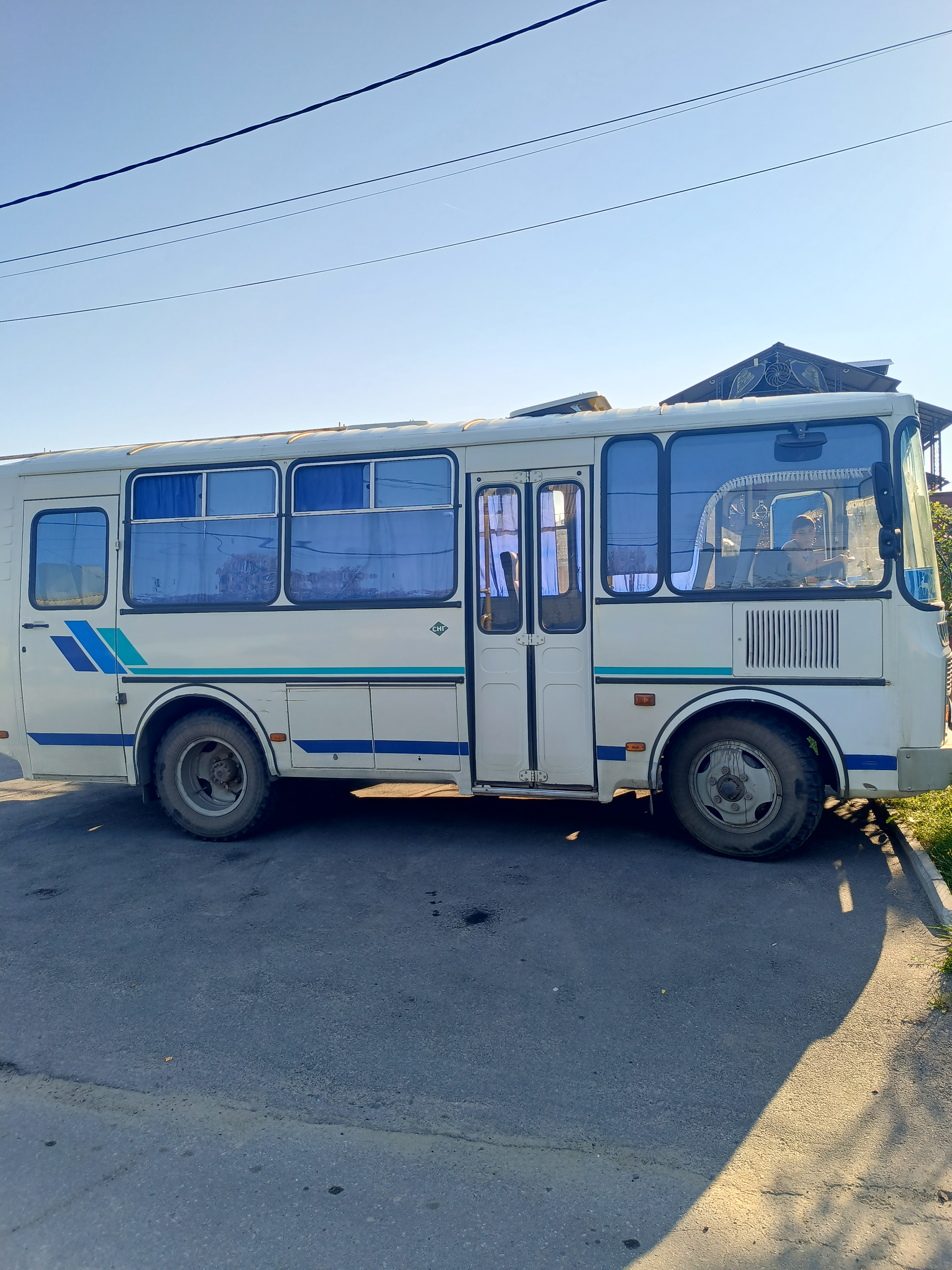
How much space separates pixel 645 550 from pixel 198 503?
12.2 ft

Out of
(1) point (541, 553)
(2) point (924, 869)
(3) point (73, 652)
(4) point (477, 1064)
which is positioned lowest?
(4) point (477, 1064)

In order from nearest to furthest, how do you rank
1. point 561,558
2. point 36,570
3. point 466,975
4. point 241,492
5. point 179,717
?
point 466,975
point 561,558
point 241,492
point 179,717
point 36,570

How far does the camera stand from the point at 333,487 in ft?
22.7

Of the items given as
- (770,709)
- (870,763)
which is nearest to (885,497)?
(770,709)

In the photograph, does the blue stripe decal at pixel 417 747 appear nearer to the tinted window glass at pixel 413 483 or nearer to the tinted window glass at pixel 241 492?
the tinted window glass at pixel 413 483

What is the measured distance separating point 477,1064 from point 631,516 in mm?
3953

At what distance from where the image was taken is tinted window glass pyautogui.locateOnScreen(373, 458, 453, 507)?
22.0 ft

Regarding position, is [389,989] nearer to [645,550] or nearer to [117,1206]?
[117,1206]

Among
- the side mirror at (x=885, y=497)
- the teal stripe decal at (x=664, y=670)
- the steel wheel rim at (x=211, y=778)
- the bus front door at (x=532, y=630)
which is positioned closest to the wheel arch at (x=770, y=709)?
the teal stripe decal at (x=664, y=670)

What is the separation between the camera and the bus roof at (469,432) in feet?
19.5

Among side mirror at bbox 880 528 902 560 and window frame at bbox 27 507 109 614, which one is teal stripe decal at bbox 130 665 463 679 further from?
side mirror at bbox 880 528 902 560

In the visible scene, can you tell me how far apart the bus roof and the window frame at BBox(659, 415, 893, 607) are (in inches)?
1.3

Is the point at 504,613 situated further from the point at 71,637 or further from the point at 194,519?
the point at 71,637

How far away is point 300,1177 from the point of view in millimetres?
3078
